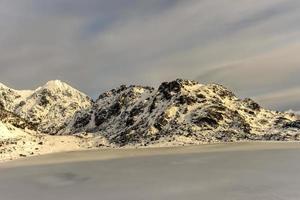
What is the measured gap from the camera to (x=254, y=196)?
57.3m

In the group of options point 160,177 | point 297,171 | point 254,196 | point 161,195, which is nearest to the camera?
point 254,196

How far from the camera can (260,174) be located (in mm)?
82000

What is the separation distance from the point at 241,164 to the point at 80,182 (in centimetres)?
3675

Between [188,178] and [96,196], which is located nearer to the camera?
[96,196]

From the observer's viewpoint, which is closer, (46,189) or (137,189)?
(137,189)

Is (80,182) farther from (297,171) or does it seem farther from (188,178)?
(297,171)

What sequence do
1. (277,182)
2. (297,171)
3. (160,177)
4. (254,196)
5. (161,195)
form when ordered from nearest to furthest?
(254,196) < (161,195) < (277,182) < (297,171) < (160,177)

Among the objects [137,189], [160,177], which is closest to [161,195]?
[137,189]

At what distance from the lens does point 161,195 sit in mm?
64125

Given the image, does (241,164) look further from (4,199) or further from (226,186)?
(4,199)

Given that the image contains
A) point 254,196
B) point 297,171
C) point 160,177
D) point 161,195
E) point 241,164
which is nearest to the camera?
point 254,196

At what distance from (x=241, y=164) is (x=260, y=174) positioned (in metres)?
22.0

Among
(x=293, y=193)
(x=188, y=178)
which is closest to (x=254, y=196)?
(x=293, y=193)

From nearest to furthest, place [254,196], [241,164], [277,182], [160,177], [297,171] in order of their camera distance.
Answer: [254,196] < [277,182] < [297,171] < [160,177] < [241,164]
